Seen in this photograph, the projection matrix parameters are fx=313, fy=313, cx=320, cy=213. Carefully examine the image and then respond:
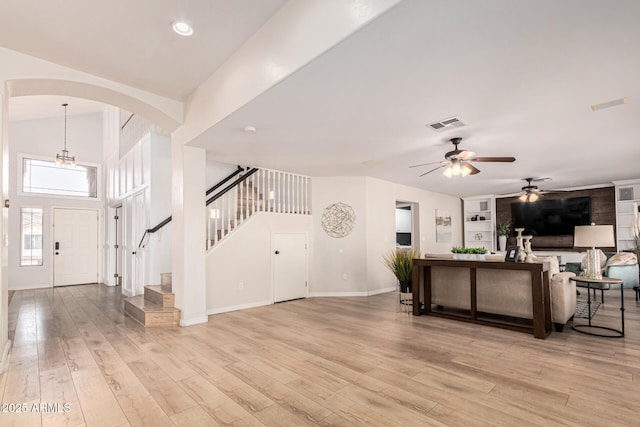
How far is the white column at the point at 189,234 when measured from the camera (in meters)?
4.50

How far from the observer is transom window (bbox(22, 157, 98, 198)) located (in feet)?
26.2

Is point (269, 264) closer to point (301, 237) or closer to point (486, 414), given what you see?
point (301, 237)

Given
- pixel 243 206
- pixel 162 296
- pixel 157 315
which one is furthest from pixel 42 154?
pixel 157 315

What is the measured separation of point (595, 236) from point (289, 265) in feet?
15.7

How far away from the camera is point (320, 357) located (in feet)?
10.6

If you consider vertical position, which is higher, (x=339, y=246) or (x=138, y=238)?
(x=138, y=238)

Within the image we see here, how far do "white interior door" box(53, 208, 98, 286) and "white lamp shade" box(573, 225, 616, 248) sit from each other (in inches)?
432

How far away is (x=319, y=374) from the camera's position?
282 centimetres

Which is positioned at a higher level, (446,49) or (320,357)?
(446,49)

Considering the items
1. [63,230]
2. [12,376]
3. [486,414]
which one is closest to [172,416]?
[12,376]

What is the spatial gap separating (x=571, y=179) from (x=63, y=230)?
1286 centimetres

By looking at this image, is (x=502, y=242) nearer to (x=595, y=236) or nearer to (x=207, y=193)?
→ (x=595, y=236)

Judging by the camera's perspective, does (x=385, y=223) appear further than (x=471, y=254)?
Yes

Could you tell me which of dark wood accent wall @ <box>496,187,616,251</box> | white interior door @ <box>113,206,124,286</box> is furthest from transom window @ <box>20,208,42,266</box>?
dark wood accent wall @ <box>496,187,616,251</box>
